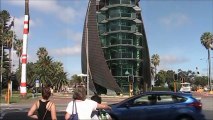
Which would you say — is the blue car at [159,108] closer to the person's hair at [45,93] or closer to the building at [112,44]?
the person's hair at [45,93]

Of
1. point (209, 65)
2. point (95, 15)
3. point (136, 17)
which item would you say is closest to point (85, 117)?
point (95, 15)

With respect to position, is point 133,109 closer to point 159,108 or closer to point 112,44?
point 159,108

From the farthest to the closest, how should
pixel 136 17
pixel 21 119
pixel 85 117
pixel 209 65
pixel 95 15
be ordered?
pixel 209 65, pixel 136 17, pixel 95 15, pixel 21 119, pixel 85 117

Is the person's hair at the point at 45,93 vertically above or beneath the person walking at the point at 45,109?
above

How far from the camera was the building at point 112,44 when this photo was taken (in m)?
81.0

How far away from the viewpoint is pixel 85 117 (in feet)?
25.1

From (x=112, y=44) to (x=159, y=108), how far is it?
69131 millimetres

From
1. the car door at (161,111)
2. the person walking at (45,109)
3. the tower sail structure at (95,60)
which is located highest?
the tower sail structure at (95,60)

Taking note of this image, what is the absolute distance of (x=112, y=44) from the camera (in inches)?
3327

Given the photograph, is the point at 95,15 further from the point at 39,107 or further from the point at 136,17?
the point at 39,107

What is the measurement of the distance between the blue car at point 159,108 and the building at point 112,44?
62811mm

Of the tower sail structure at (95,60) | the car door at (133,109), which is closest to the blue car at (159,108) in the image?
the car door at (133,109)

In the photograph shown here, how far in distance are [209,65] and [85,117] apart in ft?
371

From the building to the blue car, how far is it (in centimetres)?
6281
